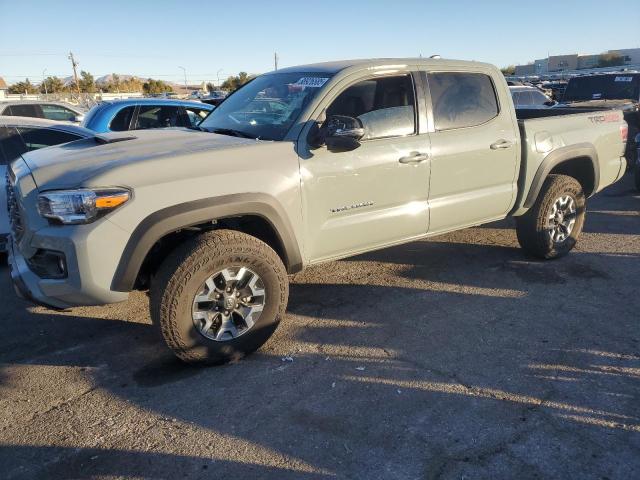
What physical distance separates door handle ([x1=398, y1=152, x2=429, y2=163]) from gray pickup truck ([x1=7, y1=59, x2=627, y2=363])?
13 mm

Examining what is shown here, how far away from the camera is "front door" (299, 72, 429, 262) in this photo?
12.4ft

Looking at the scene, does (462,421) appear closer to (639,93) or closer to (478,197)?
(478,197)

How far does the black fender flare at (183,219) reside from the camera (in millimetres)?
3092

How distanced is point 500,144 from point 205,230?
9.18 ft

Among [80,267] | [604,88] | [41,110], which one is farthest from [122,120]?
[604,88]

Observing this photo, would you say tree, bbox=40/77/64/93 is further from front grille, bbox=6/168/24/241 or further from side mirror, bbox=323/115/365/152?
side mirror, bbox=323/115/365/152

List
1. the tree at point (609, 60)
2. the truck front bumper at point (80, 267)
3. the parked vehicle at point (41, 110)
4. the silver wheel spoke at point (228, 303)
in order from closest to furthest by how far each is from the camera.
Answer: the truck front bumper at point (80, 267), the silver wheel spoke at point (228, 303), the parked vehicle at point (41, 110), the tree at point (609, 60)

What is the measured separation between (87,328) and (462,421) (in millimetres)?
2927

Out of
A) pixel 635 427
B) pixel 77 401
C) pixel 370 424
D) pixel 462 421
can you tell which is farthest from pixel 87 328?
pixel 635 427

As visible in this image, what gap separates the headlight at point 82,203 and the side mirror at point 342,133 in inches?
55.7

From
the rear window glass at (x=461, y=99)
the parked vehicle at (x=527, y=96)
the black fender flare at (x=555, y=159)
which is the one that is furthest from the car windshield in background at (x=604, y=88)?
the rear window glass at (x=461, y=99)

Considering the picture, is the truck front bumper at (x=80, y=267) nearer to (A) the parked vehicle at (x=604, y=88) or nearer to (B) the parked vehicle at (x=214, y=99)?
(B) the parked vehicle at (x=214, y=99)

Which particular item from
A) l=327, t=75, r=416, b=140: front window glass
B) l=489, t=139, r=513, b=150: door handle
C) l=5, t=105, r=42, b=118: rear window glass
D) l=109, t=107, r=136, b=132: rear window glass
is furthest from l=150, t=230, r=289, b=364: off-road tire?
l=5, t=105, r=42, b=118: rear window glass

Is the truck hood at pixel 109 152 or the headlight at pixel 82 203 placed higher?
the truck hood at pixel 109 152
